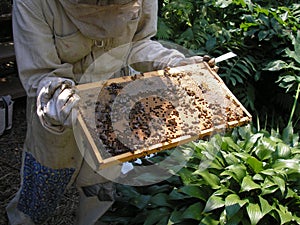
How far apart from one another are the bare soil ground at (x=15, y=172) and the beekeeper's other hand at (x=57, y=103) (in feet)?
4.90

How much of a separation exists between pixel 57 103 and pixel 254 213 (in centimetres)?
123

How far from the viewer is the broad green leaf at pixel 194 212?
2469 mm

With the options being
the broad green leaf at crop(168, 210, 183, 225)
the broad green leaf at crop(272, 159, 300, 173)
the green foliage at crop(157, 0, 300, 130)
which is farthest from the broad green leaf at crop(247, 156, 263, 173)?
the green foliage at crop(157, 0, 300, 130)

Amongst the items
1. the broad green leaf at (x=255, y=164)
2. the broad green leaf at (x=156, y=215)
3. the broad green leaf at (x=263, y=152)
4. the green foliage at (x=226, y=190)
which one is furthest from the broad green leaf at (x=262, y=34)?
the broad green leaf at (x=156, y=215)

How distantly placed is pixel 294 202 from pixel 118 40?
4.50ft

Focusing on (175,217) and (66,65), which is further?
(175,217)

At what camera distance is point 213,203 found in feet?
7.95

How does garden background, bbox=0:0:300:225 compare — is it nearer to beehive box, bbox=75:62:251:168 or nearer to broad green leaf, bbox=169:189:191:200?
broad green leaf, bbox=169:189:191:200

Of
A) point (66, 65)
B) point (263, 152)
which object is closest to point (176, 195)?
point (263, 152)

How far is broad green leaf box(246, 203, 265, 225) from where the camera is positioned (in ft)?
7.63

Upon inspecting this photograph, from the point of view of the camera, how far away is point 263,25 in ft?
12.6

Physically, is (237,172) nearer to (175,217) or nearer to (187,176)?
(187,176)

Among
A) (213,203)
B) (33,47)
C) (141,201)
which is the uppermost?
(33,47)

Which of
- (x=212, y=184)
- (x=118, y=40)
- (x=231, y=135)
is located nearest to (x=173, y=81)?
(x=118, y=40)
